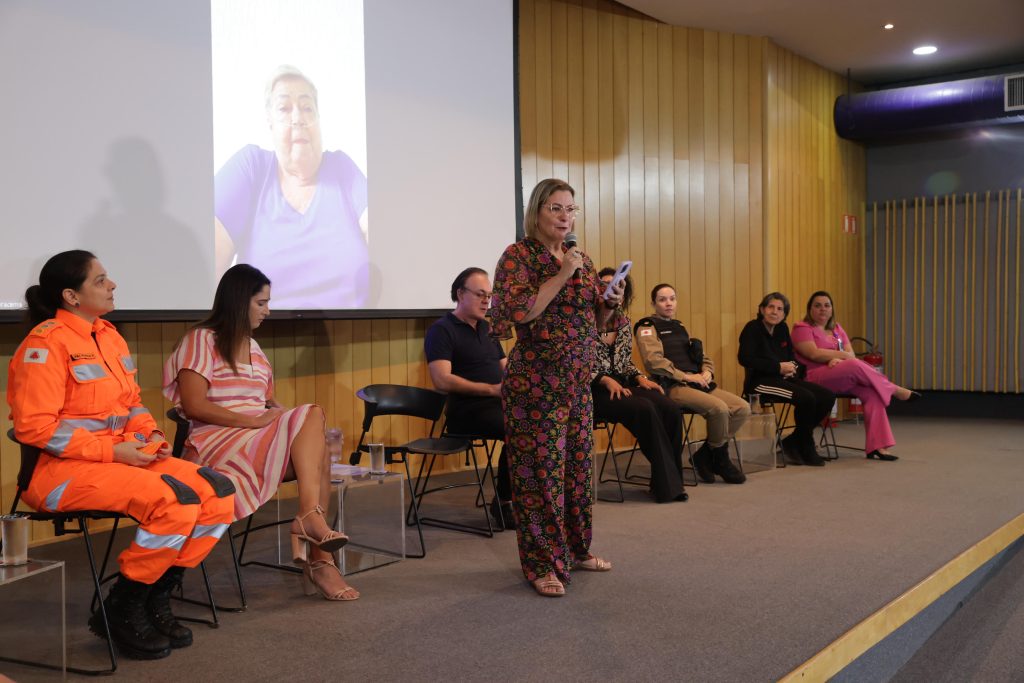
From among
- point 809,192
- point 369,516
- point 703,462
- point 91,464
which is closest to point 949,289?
point 809,192

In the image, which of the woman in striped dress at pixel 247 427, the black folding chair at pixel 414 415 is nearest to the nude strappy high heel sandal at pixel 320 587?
the woman in striped dress at pixel 247 427

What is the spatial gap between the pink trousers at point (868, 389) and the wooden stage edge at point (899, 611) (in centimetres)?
188

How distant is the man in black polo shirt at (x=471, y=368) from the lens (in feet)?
13.3

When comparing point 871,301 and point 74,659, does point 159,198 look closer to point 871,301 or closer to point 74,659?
point 74,659

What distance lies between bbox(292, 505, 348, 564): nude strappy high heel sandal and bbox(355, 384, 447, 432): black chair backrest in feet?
3.06

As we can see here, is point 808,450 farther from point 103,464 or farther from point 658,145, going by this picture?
point 103,464

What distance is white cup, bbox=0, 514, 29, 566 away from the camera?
7.32 ft

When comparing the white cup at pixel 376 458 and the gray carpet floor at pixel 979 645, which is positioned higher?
the white cup at pixel 376 458

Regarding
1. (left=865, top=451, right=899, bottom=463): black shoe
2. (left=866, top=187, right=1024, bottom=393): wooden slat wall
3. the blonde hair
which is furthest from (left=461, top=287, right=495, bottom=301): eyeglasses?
(left=866, top=187, right=1024, bottom=393): wooden slat wall

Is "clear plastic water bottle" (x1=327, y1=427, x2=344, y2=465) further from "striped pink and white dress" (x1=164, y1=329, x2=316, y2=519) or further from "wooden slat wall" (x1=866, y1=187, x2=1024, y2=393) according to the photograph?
"wooden slat wall" (x1=866, y1=187, x2=1024, y2=393)

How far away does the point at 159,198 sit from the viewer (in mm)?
3799

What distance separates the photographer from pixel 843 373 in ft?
19.9

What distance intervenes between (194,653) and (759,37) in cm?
660

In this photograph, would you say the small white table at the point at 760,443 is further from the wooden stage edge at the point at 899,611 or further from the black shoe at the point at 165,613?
the black shoe at the point at 165,613
